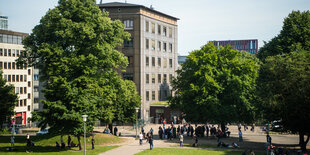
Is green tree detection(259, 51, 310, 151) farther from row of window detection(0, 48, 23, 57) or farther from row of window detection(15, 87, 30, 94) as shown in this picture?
row of window detection(15, 87, 30, 94)

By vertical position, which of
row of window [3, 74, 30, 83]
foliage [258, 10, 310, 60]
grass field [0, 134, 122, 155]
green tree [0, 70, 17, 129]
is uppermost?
foliage [258, 10, 310, 60]

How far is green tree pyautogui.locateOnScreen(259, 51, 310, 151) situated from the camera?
113 ft

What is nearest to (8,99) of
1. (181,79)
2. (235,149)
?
(181,79)

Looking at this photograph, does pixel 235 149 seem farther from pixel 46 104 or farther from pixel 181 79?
pixel 46 104

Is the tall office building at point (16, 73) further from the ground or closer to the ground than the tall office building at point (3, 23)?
closer to the ground

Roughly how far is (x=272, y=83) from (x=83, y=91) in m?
21.5

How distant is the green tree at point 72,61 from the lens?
116ft

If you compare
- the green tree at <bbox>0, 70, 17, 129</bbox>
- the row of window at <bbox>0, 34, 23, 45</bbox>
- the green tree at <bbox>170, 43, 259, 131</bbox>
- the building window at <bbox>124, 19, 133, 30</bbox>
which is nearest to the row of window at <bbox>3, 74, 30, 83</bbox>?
the row of window at <bbox>0, 34, 23, 45</bbox>

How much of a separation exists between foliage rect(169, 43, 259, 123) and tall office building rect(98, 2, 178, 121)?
26.1 metres

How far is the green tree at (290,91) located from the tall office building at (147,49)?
39808 millimetres

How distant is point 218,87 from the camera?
152 ft

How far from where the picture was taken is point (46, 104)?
36062 mm

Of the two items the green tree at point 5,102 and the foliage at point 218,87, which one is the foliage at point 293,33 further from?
the green tree at point 5,102

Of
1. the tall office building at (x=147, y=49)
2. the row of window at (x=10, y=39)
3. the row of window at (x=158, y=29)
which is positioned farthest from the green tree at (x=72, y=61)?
the row of window at (x=10, y=39)
